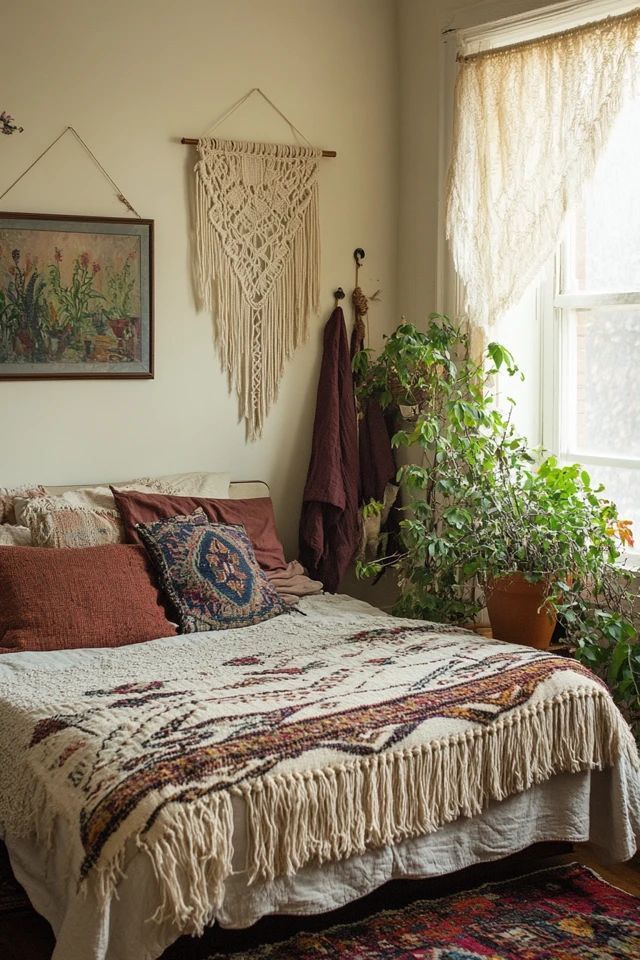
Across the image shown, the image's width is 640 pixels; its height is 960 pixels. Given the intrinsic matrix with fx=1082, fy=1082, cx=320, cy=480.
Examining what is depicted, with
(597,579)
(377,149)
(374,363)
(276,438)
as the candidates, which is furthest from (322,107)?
(597,579)

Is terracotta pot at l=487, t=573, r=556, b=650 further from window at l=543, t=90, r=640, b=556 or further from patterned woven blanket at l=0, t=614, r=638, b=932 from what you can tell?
window at l=543, t=90, r=640, b=556

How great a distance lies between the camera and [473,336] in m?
3.79

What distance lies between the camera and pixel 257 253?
396cm

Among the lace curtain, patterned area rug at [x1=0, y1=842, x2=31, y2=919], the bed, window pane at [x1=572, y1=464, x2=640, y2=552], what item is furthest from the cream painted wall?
patterned area rug at [x1=0, y1=842, x2=31, y2=919]

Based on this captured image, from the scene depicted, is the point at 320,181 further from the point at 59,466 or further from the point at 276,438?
the point at 59,466

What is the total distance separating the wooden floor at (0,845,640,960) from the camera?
2297mm

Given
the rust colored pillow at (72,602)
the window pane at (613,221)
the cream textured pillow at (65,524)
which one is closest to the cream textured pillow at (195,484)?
the cream textured pillow at (65,524)

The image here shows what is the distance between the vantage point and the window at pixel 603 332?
3430 millimetres

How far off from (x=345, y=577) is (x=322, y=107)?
1793mm

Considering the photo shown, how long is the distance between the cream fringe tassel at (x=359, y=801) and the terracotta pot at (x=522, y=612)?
21.1 inches

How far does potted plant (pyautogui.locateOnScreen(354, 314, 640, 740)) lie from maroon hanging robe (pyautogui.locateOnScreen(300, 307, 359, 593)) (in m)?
0.26

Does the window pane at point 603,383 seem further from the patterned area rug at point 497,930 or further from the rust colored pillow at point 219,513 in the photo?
the patterned area rug at point 497,930

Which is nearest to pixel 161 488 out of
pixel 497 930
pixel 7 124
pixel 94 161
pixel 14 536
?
pixel 14 536

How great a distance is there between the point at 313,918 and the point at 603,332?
2.09 meters
